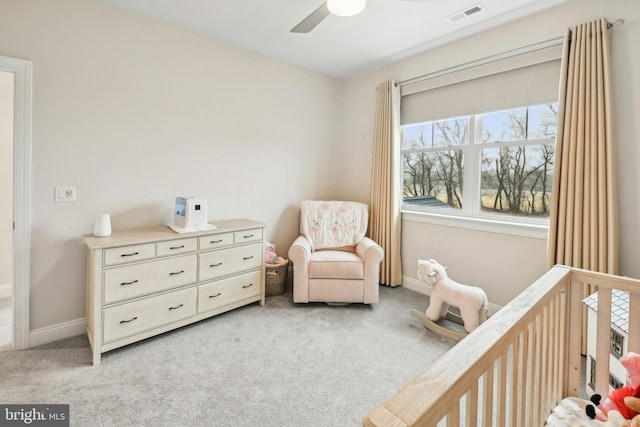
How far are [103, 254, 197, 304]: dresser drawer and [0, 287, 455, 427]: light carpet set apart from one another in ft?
1.31

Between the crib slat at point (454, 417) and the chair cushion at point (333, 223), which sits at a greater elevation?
the chair cushion at point (333, 223)

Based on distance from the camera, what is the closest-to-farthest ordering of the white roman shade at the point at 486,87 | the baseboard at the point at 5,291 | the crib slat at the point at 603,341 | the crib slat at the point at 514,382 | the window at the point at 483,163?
the crib slat at the point at 514,382, the crib slat at the point at 603,341, the white roman shade at the point at 486,87, the window at the point at 483,163, the baseboard at the point at 5,291

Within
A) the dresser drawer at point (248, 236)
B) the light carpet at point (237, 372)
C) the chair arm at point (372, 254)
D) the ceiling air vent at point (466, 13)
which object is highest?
the ceiling air vent at point (466, 13)

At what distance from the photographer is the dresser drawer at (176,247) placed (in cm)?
223

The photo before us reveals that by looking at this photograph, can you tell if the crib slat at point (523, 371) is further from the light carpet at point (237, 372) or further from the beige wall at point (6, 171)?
the beige wall at point (6, 171)

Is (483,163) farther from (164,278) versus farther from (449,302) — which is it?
(164,278)

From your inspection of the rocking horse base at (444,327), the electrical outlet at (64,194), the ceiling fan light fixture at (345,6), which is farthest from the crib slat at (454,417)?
the electrical outlet at (64,194)

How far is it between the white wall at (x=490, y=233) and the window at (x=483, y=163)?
0.30 meters

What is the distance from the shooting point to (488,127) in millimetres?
2854

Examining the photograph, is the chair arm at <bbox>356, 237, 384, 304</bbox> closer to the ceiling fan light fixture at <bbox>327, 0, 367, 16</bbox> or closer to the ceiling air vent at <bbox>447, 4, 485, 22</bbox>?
the ceiling fan light fixture at <bbox>327, 0, 367, 16</bbox>

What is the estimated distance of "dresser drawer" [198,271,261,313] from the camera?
249 cm

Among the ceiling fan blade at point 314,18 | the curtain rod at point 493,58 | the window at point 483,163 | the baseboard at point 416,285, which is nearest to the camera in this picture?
the ceiling fan blade at point 314,18

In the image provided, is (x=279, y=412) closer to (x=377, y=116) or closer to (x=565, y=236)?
(x=565, y=236)

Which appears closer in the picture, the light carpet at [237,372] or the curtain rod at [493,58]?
the light carpet at [237,372]
